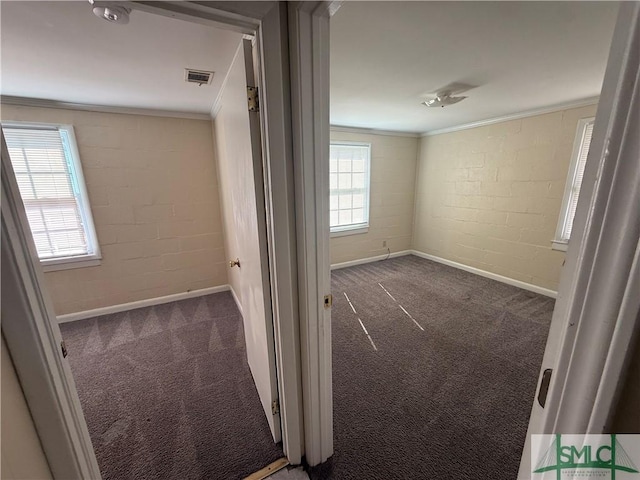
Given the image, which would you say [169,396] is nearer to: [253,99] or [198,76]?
[253,99]

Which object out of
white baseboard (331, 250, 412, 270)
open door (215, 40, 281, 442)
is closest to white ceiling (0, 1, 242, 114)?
open door (215, 40, 281, 442)

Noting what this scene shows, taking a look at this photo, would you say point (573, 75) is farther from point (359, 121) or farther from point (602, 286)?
point (602, 286)

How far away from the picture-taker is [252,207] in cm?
124

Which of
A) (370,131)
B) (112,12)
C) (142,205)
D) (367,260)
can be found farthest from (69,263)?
(370,131)

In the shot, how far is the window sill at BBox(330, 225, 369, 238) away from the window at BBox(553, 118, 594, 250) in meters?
2.47

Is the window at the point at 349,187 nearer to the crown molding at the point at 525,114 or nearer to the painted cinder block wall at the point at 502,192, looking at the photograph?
the painted cinder block wall at the point at 502,192

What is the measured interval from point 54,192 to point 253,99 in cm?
275

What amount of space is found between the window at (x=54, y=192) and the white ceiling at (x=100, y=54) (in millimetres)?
359

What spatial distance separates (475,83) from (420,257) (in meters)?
3.21

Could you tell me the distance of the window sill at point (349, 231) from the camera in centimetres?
419

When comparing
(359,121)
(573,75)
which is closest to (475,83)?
(573,75)

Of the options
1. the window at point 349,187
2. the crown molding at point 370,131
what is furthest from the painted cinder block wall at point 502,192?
the window at point 349,187

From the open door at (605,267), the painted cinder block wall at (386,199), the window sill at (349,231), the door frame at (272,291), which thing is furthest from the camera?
the painted cinder block wall at (386,199)

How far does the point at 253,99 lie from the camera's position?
42.7 inches
